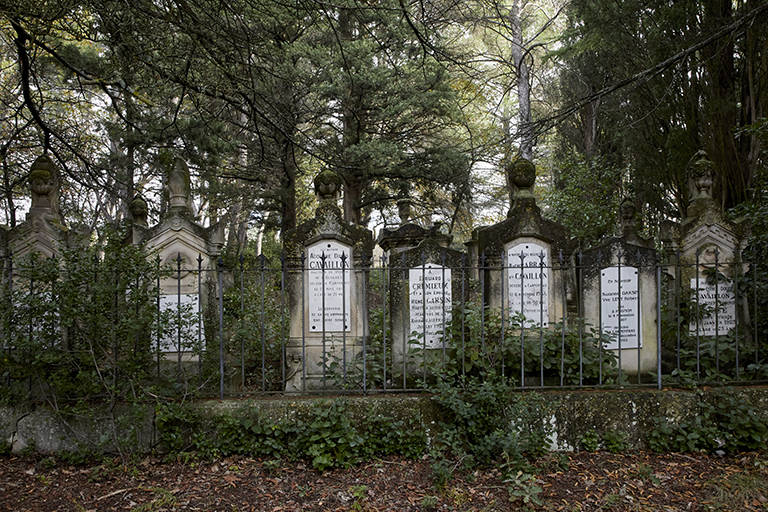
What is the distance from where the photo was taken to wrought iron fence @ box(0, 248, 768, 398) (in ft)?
13.6

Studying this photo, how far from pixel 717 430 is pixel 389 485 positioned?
10.5 feet

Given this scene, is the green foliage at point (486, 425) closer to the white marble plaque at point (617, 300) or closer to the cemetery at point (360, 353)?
the cemetery at point (360, 353)

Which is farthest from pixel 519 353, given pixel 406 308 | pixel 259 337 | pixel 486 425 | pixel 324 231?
pixel 259 337

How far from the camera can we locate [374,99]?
12.2m

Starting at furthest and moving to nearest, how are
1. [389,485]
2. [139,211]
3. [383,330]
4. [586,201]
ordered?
[586,201] < [139,211] < [383,330] < [389,485]

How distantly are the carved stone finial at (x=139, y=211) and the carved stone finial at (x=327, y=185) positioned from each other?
2931 millimetres

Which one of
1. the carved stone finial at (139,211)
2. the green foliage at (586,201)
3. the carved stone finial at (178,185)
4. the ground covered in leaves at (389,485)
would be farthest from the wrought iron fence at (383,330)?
the green foliage at (586,201)

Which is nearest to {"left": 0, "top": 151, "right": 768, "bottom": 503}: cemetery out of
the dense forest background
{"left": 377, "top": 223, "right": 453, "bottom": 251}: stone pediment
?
the dense forest background

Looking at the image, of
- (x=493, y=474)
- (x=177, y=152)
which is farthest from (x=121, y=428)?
(x=177, y=152)

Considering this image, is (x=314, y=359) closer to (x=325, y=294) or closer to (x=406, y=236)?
(x=325, y=294)

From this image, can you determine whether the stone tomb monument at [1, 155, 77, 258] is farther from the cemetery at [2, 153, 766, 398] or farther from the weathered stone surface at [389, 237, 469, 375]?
the weathered stone surface at [389, 237, 469, 375]

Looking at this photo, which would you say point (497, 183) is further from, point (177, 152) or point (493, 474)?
point (493, 474)

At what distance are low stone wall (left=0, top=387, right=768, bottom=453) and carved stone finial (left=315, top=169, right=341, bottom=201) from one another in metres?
2.64

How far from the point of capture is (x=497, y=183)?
19766 millimetres
